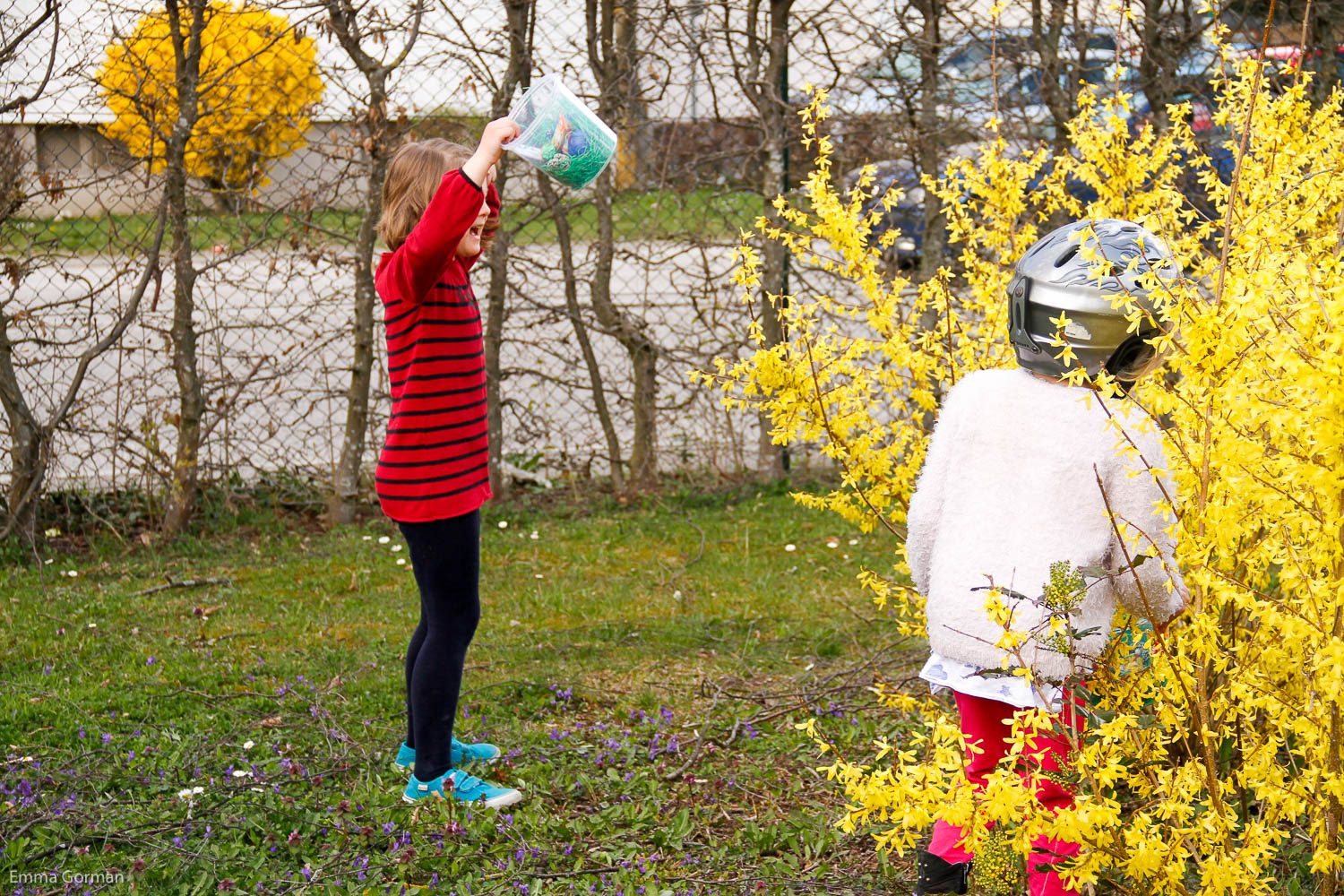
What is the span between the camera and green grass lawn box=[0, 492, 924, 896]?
2.83m

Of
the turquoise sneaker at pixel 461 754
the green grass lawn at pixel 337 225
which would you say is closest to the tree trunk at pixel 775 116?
the green grass lawn at pixel 337 225

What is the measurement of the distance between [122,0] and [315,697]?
299 centimetres

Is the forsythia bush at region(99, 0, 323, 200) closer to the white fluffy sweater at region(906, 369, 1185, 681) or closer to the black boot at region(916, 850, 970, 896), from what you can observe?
the white fluffy sweater at region(906, 369, 1185, 681)

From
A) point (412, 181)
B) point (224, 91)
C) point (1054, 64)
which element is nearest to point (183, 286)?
point (224, 91)

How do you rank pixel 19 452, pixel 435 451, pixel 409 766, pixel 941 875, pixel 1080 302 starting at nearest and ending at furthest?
pixel 1080 302, pixel 941 875, pixel 435 451, pixel 409 766, pixel 19 452

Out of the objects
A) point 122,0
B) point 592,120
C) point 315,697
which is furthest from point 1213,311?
point 122,0

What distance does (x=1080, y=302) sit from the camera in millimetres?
2260

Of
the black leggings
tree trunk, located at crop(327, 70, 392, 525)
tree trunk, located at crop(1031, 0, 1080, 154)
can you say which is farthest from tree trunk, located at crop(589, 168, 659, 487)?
the black leggings

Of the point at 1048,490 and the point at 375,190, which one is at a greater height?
the point at 375,190

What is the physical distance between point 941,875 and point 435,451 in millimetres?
1408

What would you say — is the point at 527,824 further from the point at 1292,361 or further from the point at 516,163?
the point at 516,163

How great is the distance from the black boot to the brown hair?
5.57 feet

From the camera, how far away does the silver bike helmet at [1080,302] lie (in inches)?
88.6

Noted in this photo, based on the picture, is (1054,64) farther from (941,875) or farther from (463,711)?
(941,875)
